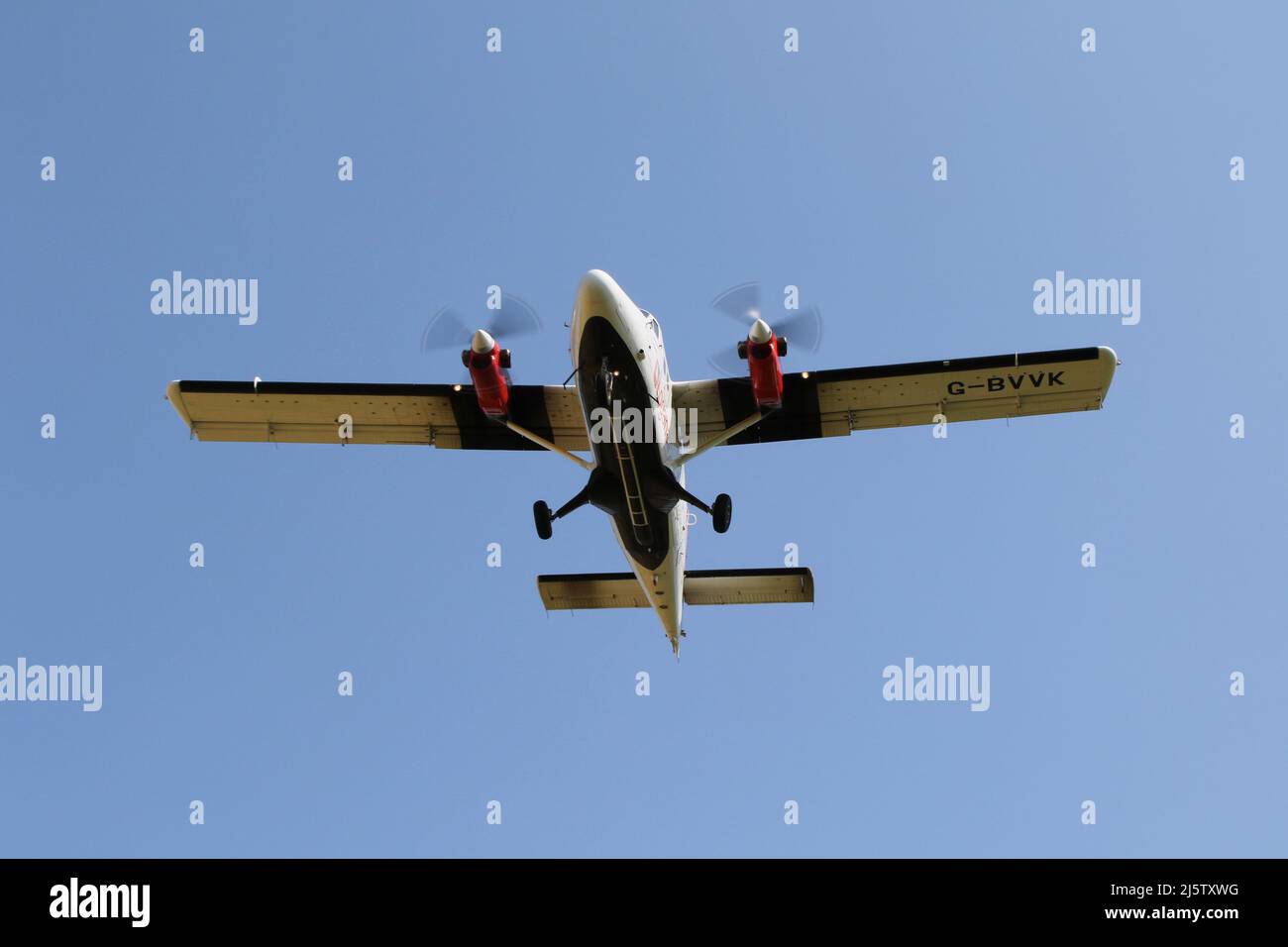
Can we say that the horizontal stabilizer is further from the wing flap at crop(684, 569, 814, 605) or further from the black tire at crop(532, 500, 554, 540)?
the black tire at crop(532, 500, 554, 540)

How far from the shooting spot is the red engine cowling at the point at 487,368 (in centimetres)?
1761

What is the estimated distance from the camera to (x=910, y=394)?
1934cm

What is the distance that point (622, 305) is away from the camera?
15.9m

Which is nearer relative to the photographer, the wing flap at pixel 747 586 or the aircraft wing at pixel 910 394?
the aircraft wing at pixel 910 394

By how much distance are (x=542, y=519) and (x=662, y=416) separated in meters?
2.46

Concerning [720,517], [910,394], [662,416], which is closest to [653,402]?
[662,416]

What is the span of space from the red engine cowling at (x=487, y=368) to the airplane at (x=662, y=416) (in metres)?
0.02

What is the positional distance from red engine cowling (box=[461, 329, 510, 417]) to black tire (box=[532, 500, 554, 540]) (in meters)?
1.68

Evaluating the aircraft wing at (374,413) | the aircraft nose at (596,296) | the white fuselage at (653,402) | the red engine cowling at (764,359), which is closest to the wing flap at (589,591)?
the white fuselage at (653,402)

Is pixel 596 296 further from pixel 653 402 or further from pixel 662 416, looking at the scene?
pixel 662 416

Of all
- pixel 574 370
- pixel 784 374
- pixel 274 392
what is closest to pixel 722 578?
pixel 784 374

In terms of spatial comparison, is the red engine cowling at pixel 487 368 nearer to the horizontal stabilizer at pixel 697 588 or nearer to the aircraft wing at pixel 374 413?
the aircraft wing at pixel 374 413

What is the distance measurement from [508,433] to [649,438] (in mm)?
3999
